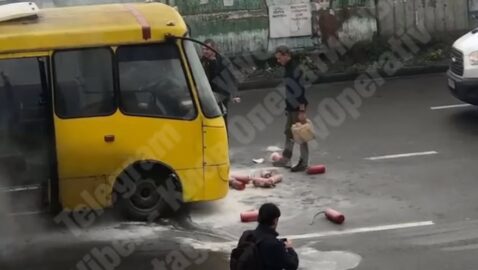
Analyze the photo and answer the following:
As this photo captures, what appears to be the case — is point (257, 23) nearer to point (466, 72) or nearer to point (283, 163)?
point (466, 72)

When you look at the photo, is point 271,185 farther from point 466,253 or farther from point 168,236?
point 466,253

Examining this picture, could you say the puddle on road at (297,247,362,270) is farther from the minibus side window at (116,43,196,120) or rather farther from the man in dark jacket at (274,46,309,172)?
the man in dark jacket at (274,46,309,172)

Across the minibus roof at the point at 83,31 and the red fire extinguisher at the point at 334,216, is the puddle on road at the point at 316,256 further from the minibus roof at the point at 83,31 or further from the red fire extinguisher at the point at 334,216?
the minibus roof at the point at 83,31

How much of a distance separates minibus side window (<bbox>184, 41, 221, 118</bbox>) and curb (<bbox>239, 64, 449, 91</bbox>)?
26.6ft

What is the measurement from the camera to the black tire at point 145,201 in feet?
36.6

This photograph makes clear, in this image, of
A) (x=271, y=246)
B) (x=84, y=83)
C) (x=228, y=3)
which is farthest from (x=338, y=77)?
(x=271, y=246)

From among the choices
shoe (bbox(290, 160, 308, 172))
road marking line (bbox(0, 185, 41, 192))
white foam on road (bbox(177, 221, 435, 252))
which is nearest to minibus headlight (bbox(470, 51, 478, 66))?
A: shoe (bbox(290, 160, 308, 172))

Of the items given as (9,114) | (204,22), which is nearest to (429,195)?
(9,114)

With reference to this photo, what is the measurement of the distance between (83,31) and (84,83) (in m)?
0.63

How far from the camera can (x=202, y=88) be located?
1099cm

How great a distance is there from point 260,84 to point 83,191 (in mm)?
8863

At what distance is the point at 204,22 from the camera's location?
19750 mm

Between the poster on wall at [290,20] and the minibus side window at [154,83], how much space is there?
30.3ft

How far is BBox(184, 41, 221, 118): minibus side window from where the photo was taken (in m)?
10.9
